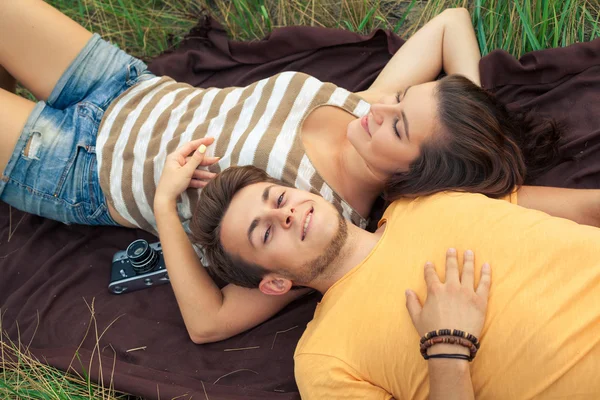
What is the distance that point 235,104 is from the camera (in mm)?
2566

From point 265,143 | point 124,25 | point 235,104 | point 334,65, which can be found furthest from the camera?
point 124,25

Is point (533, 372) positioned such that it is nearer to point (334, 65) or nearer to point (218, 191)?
point (218, 191)

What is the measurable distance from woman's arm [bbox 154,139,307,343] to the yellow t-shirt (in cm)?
42

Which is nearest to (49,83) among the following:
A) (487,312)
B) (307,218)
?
(307,218)

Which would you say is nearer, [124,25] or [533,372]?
[533,372]

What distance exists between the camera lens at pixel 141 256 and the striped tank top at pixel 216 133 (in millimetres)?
115

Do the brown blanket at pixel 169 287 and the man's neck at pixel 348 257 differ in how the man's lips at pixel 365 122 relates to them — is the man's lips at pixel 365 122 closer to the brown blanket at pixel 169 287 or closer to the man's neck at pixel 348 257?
the man's neck at pixel 348 257

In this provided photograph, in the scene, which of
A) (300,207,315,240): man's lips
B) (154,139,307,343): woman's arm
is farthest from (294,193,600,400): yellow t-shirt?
(154,139,307,343): woman's arm

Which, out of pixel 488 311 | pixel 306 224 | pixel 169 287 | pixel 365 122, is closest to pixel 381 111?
pixel 365 122

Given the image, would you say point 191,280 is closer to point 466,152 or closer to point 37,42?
point 466,152

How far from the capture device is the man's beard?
207 centimetres

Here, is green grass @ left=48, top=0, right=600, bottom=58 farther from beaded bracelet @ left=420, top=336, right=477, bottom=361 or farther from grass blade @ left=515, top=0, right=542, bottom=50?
beaded bracelet @ left=420, top=336, right=477, bottom=361

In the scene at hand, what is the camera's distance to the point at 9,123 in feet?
8.49

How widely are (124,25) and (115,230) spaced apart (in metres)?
1.76
